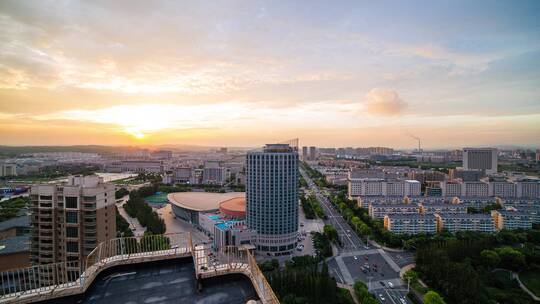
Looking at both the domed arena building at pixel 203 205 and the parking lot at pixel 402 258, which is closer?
the parking lot at pixel 402 258

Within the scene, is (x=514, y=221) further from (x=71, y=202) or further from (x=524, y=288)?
(x=71, y=202)

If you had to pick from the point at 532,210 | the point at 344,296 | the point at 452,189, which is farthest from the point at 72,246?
the point at 452,189

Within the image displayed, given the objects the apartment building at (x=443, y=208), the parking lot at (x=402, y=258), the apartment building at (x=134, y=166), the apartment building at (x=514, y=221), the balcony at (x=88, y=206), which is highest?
the balcony at (x=88, y=206)

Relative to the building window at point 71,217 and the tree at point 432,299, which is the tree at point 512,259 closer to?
the tree at point 432,299

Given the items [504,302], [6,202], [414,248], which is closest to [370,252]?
[414,248]

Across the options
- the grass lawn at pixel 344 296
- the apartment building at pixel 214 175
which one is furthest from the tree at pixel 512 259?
the apartment building at pixel 214 175

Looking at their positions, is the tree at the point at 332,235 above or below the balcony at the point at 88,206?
below
